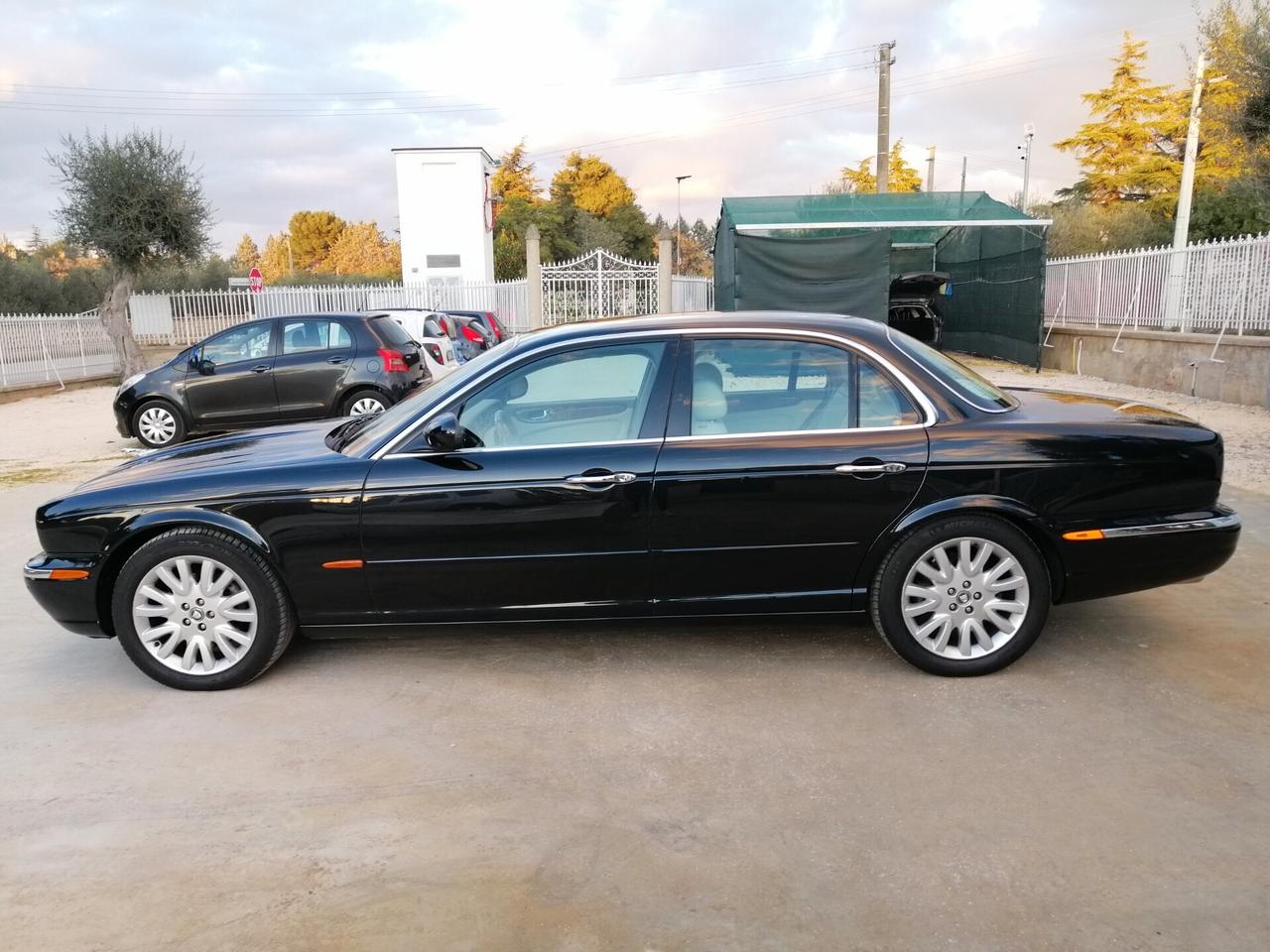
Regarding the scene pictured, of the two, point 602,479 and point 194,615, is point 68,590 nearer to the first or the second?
point 194,615

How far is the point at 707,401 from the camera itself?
13.7 ft

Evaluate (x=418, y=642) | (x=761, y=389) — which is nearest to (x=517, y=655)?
(x=418, y=642)

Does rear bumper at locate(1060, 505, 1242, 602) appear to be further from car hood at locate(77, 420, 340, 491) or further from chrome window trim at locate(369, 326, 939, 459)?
car hood at locate(77, 420, 340, 491)

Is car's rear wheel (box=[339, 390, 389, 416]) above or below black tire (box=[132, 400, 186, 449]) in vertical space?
above

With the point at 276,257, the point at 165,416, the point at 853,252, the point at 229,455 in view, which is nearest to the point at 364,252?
the point at 276,257

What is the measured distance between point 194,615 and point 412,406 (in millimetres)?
1308

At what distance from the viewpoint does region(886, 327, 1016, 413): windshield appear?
4.22 m

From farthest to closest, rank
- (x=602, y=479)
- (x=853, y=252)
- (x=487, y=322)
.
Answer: (x=487, y=322) → (x=853, y=252) → (x=602, y=479)

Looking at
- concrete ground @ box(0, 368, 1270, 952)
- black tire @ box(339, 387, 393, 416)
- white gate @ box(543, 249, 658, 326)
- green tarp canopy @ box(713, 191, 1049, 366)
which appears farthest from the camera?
white gate @ box(543, 249, 658, 326)

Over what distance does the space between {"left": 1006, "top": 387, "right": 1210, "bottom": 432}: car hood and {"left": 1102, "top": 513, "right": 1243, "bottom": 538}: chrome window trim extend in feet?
1.43

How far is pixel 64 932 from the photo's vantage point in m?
2.62

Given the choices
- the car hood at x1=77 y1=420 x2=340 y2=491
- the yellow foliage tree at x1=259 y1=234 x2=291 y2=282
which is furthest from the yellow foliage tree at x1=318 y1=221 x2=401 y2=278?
the car hood at x1=77 y1=420 x2=340 y2=491

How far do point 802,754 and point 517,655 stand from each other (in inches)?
61.4

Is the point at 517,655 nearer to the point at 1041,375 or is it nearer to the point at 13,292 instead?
the point at 1041,375
